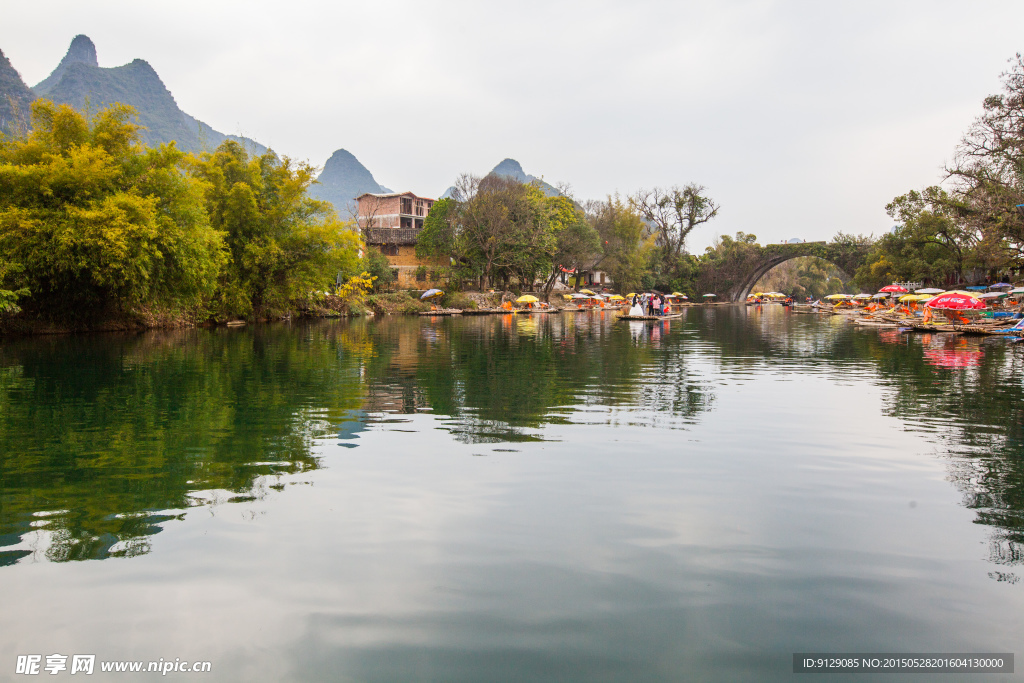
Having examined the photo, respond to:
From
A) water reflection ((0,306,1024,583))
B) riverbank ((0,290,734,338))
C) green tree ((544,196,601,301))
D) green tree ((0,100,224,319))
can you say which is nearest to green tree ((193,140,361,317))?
riverbank ((0,290,734,338))

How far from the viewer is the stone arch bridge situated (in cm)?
8062

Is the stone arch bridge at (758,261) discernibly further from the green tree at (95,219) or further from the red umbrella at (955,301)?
the green tree at (95,219)

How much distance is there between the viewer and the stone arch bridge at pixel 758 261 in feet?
265

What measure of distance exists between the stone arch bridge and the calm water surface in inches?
3041

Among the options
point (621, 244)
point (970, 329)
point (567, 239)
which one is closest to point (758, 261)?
point (621, 244)

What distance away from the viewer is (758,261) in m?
92.8

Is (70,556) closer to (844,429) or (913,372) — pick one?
(844,429)

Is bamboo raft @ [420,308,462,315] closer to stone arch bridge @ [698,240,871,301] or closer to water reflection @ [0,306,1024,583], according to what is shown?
water reflection @ [0,306,1024,583]

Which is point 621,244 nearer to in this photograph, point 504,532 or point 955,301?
point 955,301

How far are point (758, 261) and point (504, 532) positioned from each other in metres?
95.3

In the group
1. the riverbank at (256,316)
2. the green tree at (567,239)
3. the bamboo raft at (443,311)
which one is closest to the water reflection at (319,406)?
the riverbank at (256,316)

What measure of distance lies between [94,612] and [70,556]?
1.09 metres

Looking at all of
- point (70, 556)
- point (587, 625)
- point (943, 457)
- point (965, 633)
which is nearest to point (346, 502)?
point (70, 556)

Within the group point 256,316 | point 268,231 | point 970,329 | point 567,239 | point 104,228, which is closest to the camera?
point 104,228
